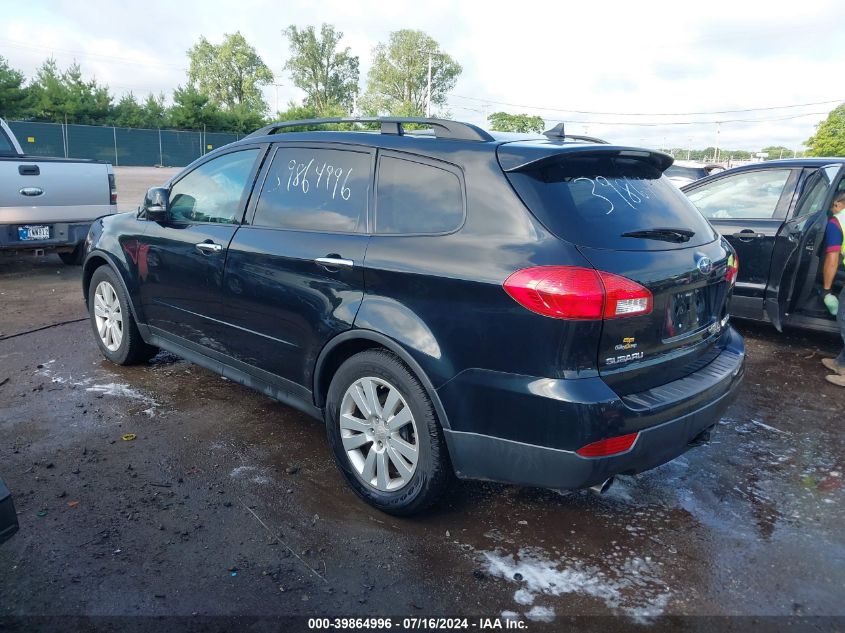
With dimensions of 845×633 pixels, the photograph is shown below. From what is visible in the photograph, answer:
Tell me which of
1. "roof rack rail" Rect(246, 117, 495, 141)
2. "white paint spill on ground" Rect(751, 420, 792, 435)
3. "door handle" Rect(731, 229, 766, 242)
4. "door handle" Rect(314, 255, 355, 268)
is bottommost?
"white paint spill on ground" Rect(751, 420, 792, 435)

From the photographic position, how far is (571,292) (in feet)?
8.18

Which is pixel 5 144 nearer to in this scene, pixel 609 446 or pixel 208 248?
pixel 208 248

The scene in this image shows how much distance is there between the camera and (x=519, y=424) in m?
2.60

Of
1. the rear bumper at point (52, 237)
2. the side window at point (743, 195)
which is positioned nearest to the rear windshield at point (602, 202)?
the side window at point (743, 195)

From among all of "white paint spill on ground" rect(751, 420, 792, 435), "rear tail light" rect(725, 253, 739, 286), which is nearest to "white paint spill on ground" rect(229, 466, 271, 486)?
"rear tail light" rect(725, 253, 739, 286)

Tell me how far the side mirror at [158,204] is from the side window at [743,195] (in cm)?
466

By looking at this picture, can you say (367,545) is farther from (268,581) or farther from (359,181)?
(359,181)

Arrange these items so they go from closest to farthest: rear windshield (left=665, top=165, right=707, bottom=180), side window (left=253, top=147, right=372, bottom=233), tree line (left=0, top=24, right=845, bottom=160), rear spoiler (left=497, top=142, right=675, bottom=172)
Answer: rear spoiler (left=497, top=142, right=675, bottom=172) → side window (left=253, top=147, right=372, bottom=233) → rear windshield (left=665, top=165, right=707, bottom=180) → tree line (left=0, top=24, right=845, bottom=160)

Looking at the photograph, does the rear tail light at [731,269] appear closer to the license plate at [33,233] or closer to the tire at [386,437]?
the tire at [386,437]

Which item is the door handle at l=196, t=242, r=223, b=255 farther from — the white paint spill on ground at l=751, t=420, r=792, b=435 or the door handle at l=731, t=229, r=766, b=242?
the door handle at l=731, t=229, r=766, b=242

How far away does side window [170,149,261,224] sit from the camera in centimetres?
398

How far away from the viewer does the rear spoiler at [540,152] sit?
9.07ft

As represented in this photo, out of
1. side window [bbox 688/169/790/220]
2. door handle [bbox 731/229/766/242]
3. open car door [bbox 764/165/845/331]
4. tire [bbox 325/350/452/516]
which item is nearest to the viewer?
tire [bbox 325/350/452/516]

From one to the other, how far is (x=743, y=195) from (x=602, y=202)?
426cm
